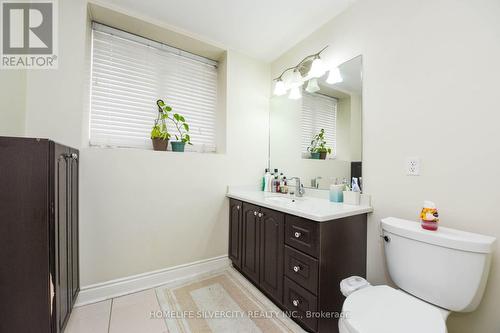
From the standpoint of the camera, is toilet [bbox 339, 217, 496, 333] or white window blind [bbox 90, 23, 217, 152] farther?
white window blind [bbox 90, 23, 217, 152]

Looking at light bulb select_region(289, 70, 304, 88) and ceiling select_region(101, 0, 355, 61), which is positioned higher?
ceiling select_region(101, 0, 355, 61)

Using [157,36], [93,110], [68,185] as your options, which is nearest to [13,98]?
[93,110]

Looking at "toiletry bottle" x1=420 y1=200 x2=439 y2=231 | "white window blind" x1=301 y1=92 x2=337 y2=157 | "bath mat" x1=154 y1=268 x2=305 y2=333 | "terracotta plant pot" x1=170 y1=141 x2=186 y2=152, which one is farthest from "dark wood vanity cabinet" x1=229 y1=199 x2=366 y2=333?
"terracotta plant pot" x1=170 y1=141 x2=186 y2=152

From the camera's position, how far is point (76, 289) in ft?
4.95

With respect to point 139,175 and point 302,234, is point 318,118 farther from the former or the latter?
point 139,175

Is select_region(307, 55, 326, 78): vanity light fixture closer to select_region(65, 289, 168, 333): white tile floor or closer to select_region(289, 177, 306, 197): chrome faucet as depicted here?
select_region(289, 177, 306, 197): chrome faucet

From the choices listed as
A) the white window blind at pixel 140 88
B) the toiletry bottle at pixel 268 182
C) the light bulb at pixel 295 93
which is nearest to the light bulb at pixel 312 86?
the light bulb at pixel 295 93

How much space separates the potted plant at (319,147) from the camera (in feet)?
6.36

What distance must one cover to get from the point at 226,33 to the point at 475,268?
2473 mm

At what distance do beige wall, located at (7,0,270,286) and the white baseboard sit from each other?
5 cm

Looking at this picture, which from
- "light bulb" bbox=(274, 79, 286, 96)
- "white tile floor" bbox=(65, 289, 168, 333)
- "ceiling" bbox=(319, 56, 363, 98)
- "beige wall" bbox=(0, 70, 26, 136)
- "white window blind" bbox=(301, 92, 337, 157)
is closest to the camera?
"beige wall" bbox=(0, 70, 26, 136)

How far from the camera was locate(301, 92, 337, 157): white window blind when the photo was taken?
1854 mm

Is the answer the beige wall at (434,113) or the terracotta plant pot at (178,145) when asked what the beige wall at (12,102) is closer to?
the terracotta plant pot at (178,145)

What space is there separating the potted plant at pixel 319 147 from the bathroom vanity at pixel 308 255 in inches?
25.0
